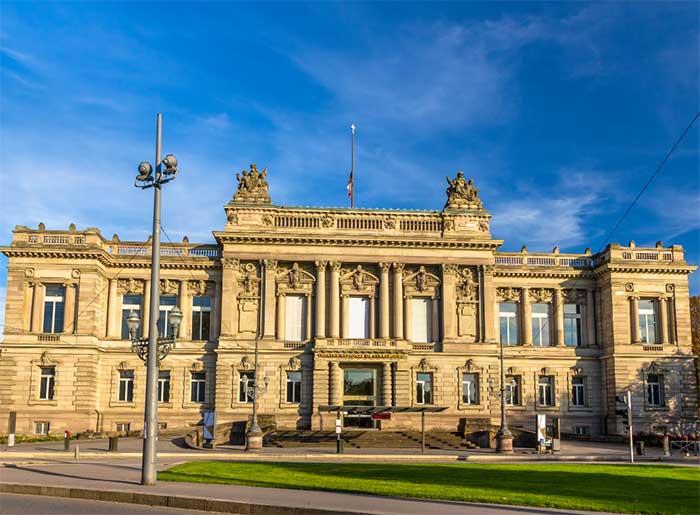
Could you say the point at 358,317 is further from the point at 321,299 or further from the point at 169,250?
the point at 169,250

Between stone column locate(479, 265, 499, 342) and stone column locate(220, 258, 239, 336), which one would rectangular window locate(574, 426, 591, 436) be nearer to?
stone column locate(479, 265, 499, 342)

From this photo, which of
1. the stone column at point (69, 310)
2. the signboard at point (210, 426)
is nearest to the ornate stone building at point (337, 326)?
the stone column at point (69, 310)

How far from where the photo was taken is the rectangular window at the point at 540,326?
6981cm

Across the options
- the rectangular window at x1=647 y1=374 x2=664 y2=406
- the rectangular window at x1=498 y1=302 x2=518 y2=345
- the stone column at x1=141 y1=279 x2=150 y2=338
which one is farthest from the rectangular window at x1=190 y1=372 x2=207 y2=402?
→ the rectangular window at x1=647 y1=374 x2=664 y2=406

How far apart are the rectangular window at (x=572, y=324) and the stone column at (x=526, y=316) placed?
3439 millimetres

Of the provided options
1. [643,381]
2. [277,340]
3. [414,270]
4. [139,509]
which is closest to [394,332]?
[414,270]

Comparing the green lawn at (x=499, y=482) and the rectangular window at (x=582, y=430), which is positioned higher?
the green lawn at (x=499, y=482)

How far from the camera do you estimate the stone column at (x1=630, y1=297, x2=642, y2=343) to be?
66938mm

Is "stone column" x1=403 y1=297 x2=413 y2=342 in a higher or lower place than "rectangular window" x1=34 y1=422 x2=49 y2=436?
higher

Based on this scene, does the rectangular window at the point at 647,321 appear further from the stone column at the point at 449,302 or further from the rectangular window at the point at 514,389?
the stone column at the point at 449,302

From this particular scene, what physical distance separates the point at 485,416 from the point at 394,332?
1009 cm

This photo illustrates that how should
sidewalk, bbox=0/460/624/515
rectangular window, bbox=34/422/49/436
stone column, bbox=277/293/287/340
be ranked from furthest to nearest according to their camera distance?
1. stone column, bbox=277/293/287/340
2. rectangular window, bbox=34/422/49/436
3. sidewalk, bbox=0/460/624/515

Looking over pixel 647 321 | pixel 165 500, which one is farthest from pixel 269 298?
pixel 165 500

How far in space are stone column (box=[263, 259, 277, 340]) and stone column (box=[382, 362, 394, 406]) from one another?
9.61 metres
